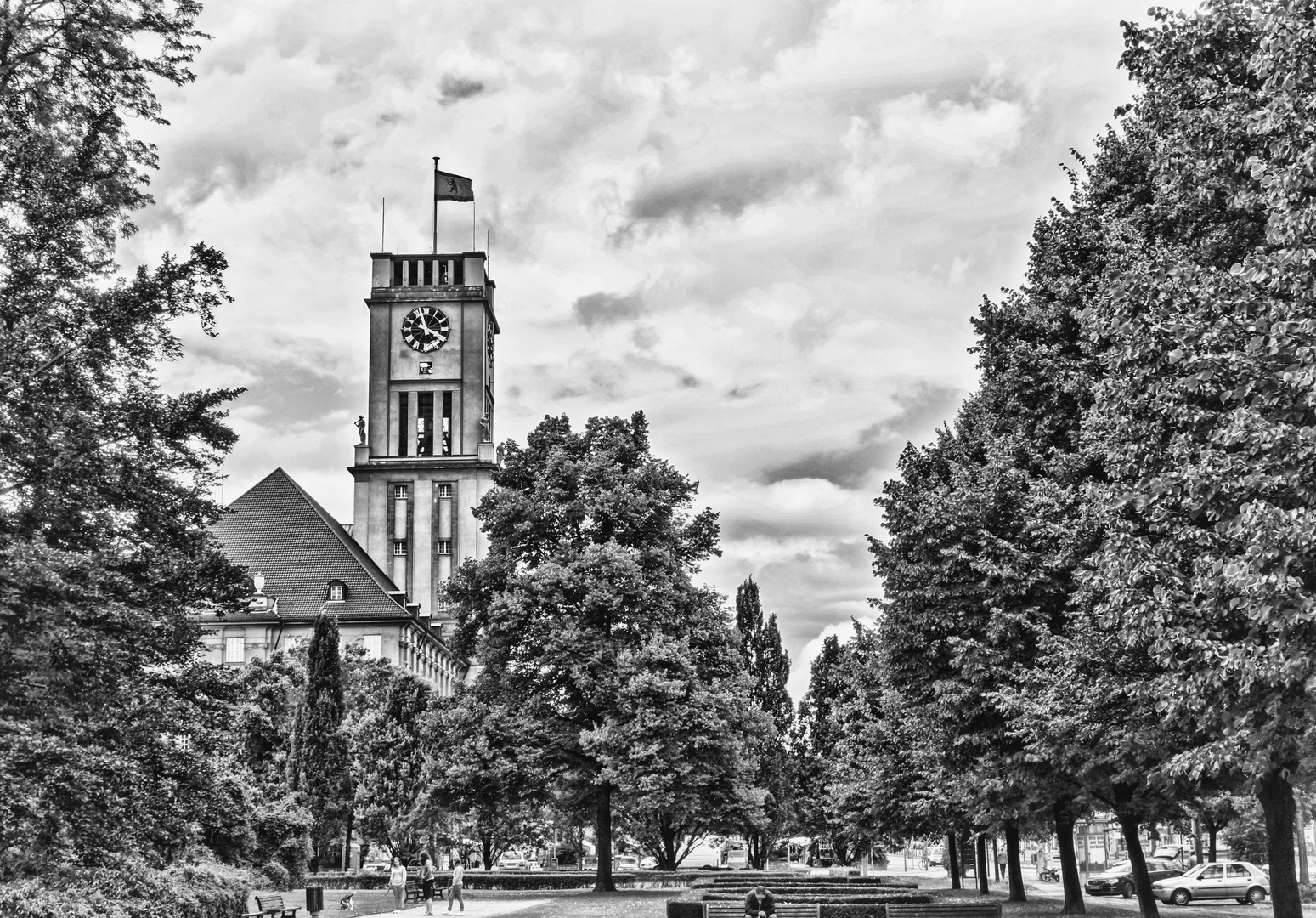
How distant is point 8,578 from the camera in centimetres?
1574

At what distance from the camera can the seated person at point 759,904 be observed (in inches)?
869

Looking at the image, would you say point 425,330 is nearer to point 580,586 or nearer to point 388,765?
point 388,765

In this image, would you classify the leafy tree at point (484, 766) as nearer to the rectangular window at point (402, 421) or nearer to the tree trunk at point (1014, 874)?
the tree trunk at point (1014, 874)

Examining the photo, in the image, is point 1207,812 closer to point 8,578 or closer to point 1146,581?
point 1146,581

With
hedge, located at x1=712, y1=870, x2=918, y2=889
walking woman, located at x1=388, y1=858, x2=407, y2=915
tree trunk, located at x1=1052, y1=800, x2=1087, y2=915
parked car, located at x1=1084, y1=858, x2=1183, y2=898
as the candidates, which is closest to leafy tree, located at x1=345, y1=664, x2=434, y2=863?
hedge, located at x1=712, y1=870, x2=918, y2=889

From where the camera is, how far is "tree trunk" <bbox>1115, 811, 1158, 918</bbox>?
76.5ft

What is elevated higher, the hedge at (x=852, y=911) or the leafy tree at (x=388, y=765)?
the leafy tree at (x=388, y=765)

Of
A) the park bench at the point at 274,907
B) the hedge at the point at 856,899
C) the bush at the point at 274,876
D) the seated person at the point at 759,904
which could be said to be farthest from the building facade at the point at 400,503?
the seated person at the point at 759,904

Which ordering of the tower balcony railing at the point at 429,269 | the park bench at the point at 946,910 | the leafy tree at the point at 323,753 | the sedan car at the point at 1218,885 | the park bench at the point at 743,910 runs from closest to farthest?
the park bench at the point at 946,910 < the park bench at the point at 743,910 < the sedan car at the point at 1218,885 < the leafy tree at the point at 323,753 < the tower balcony railing at the point at 429,269

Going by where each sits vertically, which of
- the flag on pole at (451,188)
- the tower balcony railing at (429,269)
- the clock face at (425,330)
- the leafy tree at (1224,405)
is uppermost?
the flag on pole at (451,188)

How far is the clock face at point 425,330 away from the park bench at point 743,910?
80.6 m

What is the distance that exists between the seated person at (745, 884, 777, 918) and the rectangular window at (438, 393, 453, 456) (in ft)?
258

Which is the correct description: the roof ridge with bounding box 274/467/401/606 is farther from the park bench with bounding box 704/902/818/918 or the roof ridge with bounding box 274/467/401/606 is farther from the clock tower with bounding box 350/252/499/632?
the park bench with bounding box 704/902/818/918

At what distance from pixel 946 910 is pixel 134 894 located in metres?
14.1
